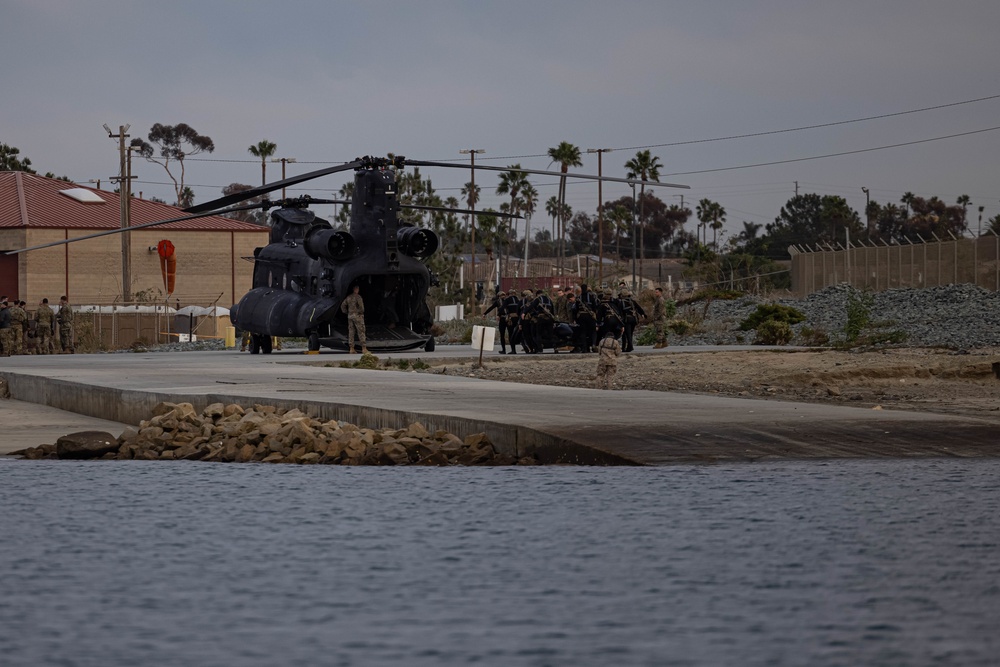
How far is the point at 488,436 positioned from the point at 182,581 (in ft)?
20.5

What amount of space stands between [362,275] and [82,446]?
18.7 meters

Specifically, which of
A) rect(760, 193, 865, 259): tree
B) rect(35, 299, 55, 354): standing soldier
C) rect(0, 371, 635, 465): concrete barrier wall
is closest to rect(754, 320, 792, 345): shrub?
rect(35, 299, 55, 354): standing soldier

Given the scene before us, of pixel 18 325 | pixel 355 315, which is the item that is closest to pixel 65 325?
pixel 18 325

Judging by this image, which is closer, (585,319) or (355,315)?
(355,315)

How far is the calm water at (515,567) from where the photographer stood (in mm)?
7543

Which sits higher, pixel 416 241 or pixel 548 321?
pixel 416 241

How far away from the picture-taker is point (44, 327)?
150ft

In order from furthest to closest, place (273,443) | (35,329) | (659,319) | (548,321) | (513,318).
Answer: (35,329), (659,319), (548,321), (513,318), (273,443)

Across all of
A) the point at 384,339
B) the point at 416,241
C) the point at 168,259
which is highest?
the point at 168,259

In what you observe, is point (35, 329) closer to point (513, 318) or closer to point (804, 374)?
point (513, 318)

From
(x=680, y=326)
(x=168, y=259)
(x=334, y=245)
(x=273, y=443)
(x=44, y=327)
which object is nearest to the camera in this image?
(x=273, y=443)

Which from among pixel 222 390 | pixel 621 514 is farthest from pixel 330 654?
pixel 222 390

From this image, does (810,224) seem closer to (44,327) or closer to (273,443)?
(44,327)

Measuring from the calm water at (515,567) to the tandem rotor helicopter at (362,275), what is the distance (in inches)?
824
